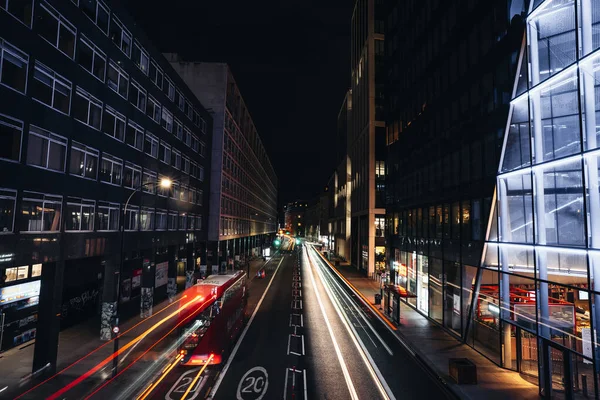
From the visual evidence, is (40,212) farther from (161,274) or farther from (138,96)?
(161,274)

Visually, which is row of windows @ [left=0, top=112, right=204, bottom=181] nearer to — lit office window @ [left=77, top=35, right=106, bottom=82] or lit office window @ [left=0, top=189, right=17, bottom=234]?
lit office window @ [left=0, top=189, right=17, bottom=234]

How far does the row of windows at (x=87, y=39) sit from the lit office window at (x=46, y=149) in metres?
4.39

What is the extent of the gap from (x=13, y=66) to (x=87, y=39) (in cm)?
619

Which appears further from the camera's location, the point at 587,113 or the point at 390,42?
the point at 390,42

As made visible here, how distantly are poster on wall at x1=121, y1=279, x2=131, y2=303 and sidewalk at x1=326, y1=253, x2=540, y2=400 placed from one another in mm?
21275

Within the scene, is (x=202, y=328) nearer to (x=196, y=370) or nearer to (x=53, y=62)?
(x=196, y=370)

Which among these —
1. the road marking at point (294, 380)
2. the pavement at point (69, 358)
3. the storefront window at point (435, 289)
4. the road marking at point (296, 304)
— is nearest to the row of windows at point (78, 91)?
the pavement at point (69, 358)

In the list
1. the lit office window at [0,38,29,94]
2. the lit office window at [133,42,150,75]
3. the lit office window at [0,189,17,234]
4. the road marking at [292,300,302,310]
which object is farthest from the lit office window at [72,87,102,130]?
the road marking at [292,300,302,310]

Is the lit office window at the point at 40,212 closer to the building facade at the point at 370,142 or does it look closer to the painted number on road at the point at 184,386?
the painted number on road at the point at 184,386

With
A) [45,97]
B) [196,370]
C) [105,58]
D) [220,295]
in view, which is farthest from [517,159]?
[105,58]

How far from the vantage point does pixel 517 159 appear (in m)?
16.6

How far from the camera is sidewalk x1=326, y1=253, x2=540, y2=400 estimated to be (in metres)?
13.8

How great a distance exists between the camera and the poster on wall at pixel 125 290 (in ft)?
89.4

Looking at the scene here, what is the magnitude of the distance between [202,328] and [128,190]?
14.1 meters
